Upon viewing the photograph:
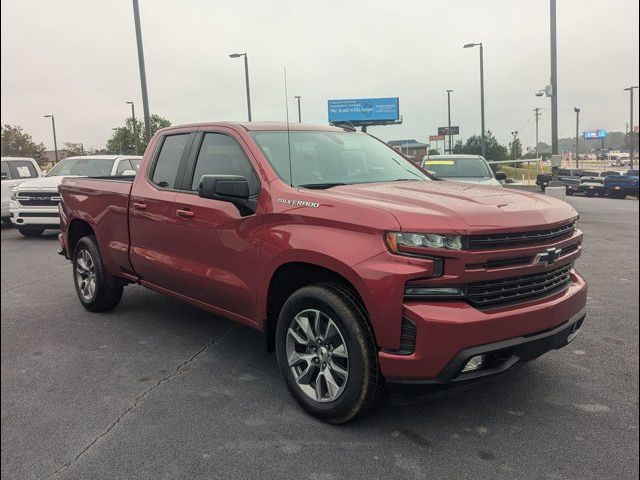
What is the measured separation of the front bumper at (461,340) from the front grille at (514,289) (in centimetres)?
5

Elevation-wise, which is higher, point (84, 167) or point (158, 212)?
point (84, 167)

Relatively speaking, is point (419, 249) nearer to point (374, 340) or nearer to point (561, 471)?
point (374, 340)

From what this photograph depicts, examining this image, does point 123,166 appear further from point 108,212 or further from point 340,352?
point 340,352

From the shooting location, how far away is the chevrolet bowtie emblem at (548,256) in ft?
9.72

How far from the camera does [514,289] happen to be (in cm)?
289

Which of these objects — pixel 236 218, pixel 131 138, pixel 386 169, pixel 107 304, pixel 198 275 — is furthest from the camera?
pixel 131 138

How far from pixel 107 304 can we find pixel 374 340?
3.54 metres

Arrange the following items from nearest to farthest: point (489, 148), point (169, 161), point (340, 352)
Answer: point (340, 352) → point (169, 161) → point (489, 148)

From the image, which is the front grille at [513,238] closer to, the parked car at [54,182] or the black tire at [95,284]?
the black tire at [95,284]

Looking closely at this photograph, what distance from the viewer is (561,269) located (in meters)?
3.23

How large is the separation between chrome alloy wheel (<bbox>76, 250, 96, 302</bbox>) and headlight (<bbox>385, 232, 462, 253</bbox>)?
143 inches

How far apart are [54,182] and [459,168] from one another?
28.6ft

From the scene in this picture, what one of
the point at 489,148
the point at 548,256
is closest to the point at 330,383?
the point at 548,256

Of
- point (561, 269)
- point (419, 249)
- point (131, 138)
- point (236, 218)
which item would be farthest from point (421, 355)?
point (131, 138)
